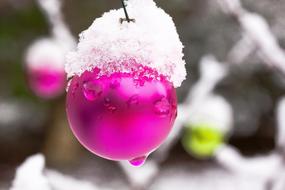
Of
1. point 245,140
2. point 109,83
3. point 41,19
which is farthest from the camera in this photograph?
point 245,140

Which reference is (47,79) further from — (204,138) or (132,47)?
(132,47)

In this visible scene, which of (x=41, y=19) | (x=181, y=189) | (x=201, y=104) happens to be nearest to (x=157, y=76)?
(x=201, y=104)

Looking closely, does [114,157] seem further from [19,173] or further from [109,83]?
[19,173]

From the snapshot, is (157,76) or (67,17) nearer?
(157,76)

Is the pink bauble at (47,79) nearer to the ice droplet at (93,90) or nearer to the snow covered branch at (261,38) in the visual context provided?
the snow covered branch at (261,38)

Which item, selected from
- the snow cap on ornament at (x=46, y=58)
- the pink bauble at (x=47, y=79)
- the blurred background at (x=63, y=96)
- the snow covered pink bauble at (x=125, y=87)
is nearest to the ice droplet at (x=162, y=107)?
the snow covered pink bauble at (x=125, y=87)

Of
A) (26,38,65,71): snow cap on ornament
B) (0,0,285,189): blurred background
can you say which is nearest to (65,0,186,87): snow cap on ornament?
(26,38,65,71): snow cap on ornament

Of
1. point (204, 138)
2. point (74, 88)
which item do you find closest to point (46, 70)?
point (204, 138)

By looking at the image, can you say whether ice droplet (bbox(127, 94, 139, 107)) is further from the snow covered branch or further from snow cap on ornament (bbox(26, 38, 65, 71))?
snow cap on ornament (bbox(26, 38, 65, 71))

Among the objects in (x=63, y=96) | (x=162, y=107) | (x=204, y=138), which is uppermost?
(x=162, y=107)
